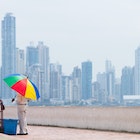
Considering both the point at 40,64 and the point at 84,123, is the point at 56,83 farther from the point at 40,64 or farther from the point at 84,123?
the point at 84,123

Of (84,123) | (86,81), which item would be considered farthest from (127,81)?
(84,123)

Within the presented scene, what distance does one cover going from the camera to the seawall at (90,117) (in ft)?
61.5

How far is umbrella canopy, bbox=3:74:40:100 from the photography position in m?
15.6

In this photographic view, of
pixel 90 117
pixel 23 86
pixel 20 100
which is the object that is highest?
pixel 23 86

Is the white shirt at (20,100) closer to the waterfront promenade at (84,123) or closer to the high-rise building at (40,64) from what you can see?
the waterfront promenade at (84,123)

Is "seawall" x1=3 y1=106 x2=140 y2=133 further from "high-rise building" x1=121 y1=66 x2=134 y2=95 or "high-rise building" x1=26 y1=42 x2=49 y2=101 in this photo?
"high-rise building" x1=121 y1=66 x2=134 y2=95

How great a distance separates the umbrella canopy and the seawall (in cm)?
435

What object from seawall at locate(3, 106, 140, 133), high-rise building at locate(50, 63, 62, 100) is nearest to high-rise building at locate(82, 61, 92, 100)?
high-rise building at locate(50, 63, 62, 100)

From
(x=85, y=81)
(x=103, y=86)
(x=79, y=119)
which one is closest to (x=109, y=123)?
(x=79, y=119)

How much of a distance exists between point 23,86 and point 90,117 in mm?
5949

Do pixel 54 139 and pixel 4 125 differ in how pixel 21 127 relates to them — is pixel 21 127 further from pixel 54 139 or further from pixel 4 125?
pixel 54 139

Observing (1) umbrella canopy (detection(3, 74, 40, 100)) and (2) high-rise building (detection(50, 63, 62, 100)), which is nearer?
(1) umbrella canopy (detection(3, 74, 40, 100))

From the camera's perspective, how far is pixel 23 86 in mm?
15703

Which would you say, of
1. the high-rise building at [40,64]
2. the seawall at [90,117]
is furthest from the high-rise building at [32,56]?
the seawall at [90,117]
